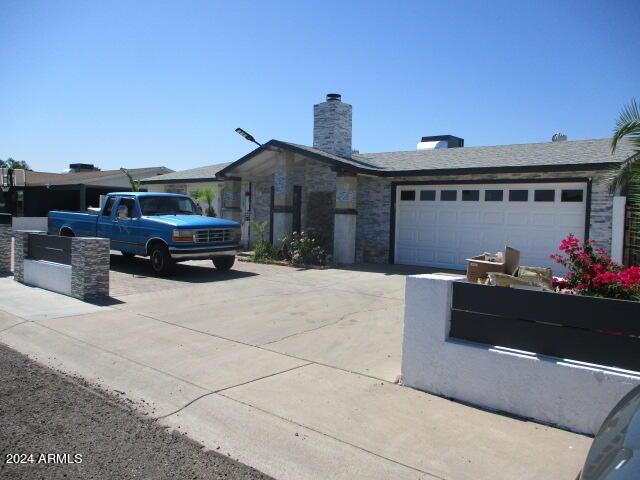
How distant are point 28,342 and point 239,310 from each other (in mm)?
3124

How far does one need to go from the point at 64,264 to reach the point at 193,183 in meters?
10.7

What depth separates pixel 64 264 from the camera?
10312 millimetres

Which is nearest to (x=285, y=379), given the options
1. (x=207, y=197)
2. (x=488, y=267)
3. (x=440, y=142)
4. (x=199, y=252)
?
(x=488, y=267)

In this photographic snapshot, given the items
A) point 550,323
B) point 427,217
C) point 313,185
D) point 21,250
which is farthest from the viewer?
point 313,185

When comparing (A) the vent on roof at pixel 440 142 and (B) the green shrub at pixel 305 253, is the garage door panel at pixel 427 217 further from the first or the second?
(A) the vent on roof at pixel 440 142

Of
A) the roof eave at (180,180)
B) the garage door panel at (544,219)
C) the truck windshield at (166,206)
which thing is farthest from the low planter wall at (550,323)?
the roof eave at (180,180)

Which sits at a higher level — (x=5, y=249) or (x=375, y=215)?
(x=375, y=215)

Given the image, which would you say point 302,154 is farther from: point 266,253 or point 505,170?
point 505,170

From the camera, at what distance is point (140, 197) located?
13.1 m

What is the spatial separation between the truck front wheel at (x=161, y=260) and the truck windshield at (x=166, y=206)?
106cm

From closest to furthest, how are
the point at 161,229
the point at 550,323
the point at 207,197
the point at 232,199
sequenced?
1. the point at 550,323
2. the point at 161,229
3. the point at 232,199
4. the point at 207,197

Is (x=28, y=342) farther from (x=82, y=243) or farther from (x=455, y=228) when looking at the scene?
(x=455, y=228)

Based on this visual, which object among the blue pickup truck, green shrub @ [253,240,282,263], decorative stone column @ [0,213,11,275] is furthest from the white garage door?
decorative stone column @ [0,213,11,275]

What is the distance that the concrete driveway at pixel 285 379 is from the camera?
3861 millimetres
